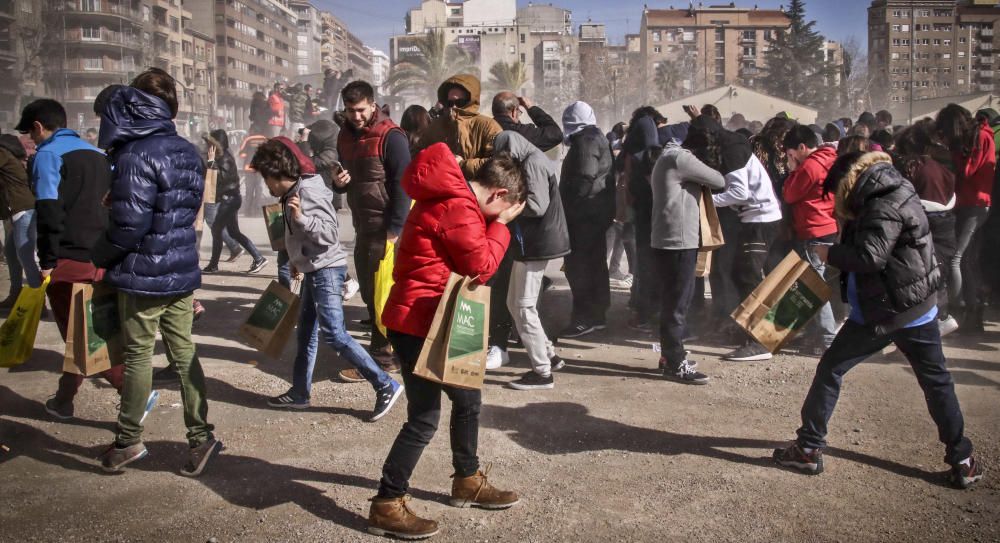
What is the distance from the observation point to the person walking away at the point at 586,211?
23.8ft

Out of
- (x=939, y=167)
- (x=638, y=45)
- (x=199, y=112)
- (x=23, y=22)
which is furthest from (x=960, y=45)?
(x=939, y=167)

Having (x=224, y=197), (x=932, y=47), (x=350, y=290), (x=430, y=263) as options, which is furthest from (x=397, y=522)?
(x=932, y=47)

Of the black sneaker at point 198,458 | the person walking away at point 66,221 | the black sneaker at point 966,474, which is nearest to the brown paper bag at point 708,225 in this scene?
the black sneaker at point 966,474

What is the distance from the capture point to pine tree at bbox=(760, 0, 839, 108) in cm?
7644

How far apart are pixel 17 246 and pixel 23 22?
2028 inches

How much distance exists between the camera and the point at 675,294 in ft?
18.9

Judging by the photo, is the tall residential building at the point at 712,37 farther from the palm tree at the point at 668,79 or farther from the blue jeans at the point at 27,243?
the blue jeans at the point at 27,243

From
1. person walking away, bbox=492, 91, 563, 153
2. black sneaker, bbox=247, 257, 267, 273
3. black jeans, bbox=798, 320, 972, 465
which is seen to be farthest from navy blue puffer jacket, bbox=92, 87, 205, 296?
black sneaker, bbox=247, 257, 267, 273

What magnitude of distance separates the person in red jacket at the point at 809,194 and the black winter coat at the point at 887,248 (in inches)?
87.4

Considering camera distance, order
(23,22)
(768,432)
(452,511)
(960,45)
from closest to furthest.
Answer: (452,511)
(768,432)
(23,22)
(960,45)

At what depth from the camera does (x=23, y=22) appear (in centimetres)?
4962

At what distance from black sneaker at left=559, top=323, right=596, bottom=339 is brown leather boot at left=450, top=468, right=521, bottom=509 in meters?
3.63

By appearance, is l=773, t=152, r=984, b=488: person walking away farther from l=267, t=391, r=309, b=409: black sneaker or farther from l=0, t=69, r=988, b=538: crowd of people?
l=267, t=391, r=309, b=409: black sneaker

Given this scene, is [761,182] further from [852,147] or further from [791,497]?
[791,497]
